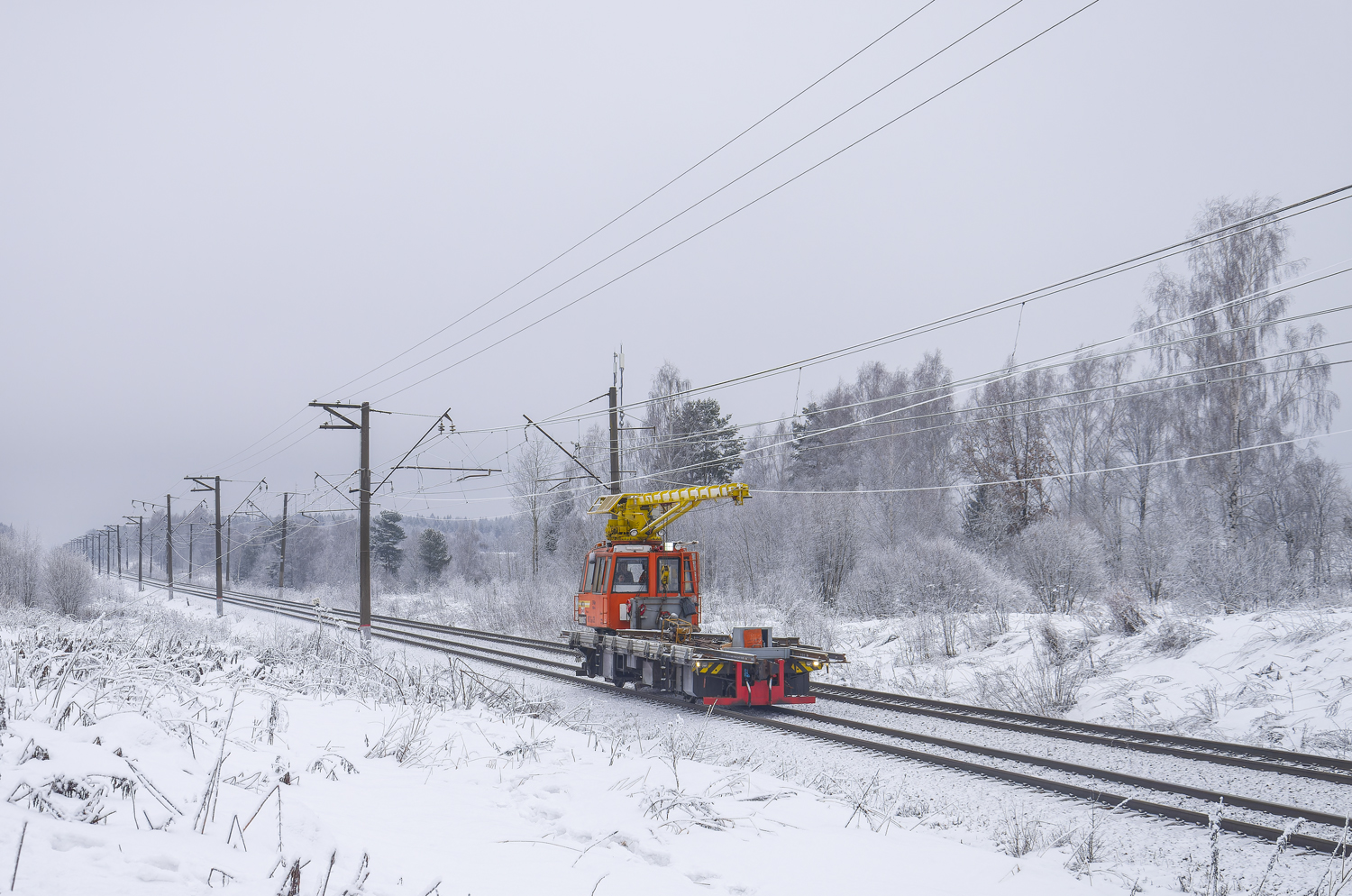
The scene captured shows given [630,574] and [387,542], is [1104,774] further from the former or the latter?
[387,542]

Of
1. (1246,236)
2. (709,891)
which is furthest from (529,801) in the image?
(1246,236)

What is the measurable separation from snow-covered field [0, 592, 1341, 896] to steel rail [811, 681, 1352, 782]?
107 inches

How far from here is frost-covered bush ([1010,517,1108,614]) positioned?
2222 cm

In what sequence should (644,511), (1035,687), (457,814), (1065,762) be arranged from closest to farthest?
(457,814), (1065,762), (1035,687), (644,511)

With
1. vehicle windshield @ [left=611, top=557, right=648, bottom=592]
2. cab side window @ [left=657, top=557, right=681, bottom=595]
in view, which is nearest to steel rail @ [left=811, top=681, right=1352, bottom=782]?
cab side window @ [left=657, top=557, right=681, bottom=595]

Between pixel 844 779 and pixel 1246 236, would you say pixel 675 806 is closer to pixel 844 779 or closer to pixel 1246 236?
pixel 844 779

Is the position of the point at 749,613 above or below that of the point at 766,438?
below

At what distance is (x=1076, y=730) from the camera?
10977 millimetres

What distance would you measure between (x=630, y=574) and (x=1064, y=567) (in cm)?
1335

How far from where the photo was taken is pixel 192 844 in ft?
Answer: 11.7

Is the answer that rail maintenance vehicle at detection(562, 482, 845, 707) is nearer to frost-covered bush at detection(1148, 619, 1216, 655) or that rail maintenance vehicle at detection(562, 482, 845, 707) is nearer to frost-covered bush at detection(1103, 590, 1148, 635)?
frost-covered bush at detection(1148, 619, 1216, 655)

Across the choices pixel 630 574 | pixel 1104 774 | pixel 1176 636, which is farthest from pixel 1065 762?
pixel 630 574

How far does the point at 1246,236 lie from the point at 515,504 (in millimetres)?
39820

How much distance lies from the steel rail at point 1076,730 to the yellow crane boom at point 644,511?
4.21m
